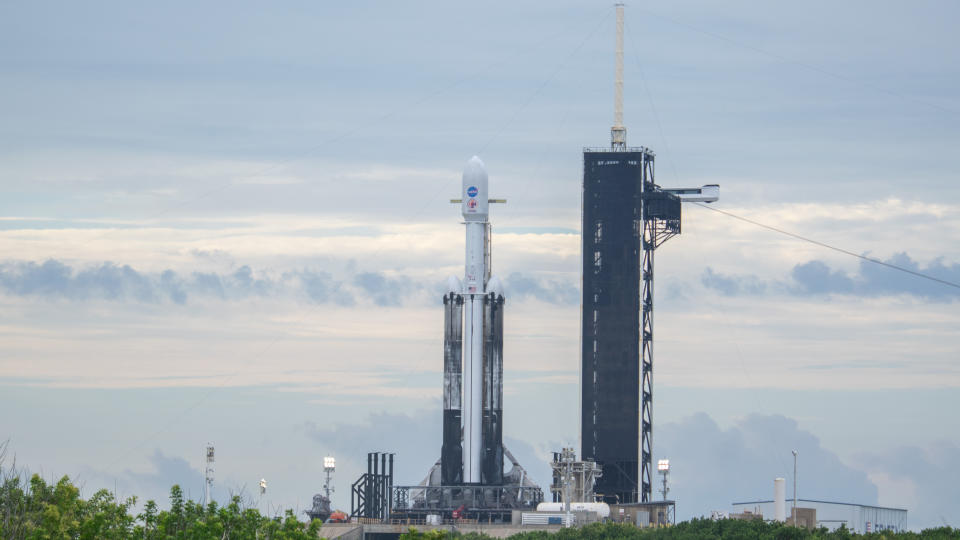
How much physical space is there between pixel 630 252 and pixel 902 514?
3243cm

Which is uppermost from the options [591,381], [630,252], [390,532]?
[630,252]

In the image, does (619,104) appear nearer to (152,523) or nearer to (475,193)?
(475,193)

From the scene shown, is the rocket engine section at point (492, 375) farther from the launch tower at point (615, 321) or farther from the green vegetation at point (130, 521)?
the green vegetation at point (130, 521)

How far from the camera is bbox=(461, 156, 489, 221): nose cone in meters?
124

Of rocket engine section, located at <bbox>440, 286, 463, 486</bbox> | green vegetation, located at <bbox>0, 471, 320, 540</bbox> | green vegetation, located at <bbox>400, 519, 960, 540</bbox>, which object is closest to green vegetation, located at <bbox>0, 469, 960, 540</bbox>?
green vegetation, located at <bbox>0, 471, 320, 540</bbox>

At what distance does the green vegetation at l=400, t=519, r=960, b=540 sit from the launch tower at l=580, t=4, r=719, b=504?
2504 cm

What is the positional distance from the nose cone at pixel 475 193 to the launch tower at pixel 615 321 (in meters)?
11.0

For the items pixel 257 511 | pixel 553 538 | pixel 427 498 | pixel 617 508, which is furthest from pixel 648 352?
pixel 257 511

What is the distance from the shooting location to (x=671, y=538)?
94.6 m

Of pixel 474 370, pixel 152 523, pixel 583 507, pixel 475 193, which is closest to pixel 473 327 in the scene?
pixel 474 370

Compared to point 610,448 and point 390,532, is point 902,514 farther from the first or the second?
point 390,532

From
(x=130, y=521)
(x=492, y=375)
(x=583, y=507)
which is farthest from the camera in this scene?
(x=492, y=375)

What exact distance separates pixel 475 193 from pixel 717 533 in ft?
131

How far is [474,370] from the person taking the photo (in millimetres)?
123062
